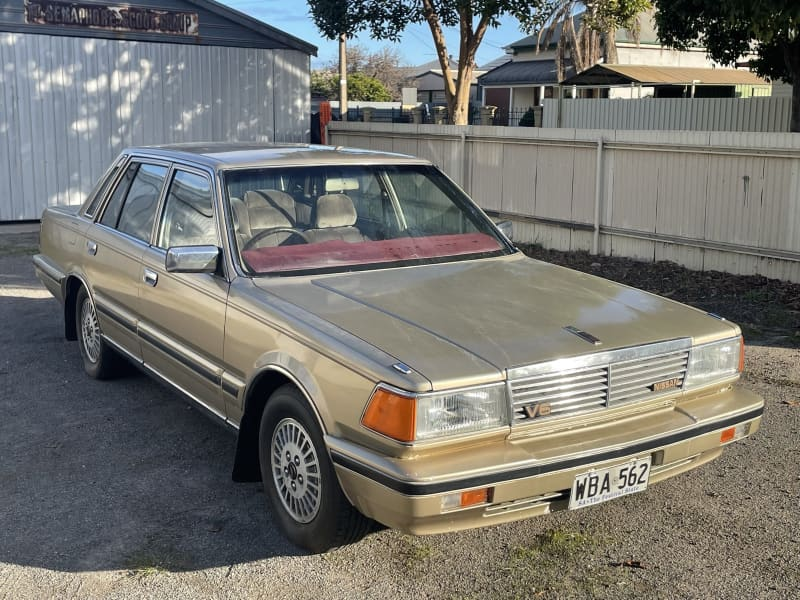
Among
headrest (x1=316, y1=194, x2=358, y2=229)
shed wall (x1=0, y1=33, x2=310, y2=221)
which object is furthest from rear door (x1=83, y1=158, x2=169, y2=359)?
shed wall (x1=0, y1=33, x2=310, y2=221)

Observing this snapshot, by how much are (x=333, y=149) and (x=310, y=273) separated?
1271 mm

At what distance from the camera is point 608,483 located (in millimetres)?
3545

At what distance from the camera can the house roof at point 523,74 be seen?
41.1 metres

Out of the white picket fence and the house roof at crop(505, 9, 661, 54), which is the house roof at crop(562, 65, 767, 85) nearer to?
the house roof at crop(505, 9, 661, 54)

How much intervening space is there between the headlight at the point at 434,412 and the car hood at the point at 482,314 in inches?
2.6

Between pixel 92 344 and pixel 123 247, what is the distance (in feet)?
3.50

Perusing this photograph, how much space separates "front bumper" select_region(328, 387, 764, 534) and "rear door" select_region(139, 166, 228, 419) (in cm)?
121

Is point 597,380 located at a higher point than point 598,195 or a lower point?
lower

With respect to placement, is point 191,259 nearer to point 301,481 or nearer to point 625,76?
point 301,481

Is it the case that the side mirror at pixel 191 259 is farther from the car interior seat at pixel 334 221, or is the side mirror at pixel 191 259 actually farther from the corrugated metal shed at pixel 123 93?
the corrugated metal shed at pixel 123 93

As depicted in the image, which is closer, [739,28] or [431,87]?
[739,28]

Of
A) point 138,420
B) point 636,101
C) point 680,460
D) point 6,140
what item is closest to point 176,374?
point 138,420

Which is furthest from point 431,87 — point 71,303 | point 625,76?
point 71,303

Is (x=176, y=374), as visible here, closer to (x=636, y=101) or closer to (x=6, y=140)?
(x=6, y=140)
